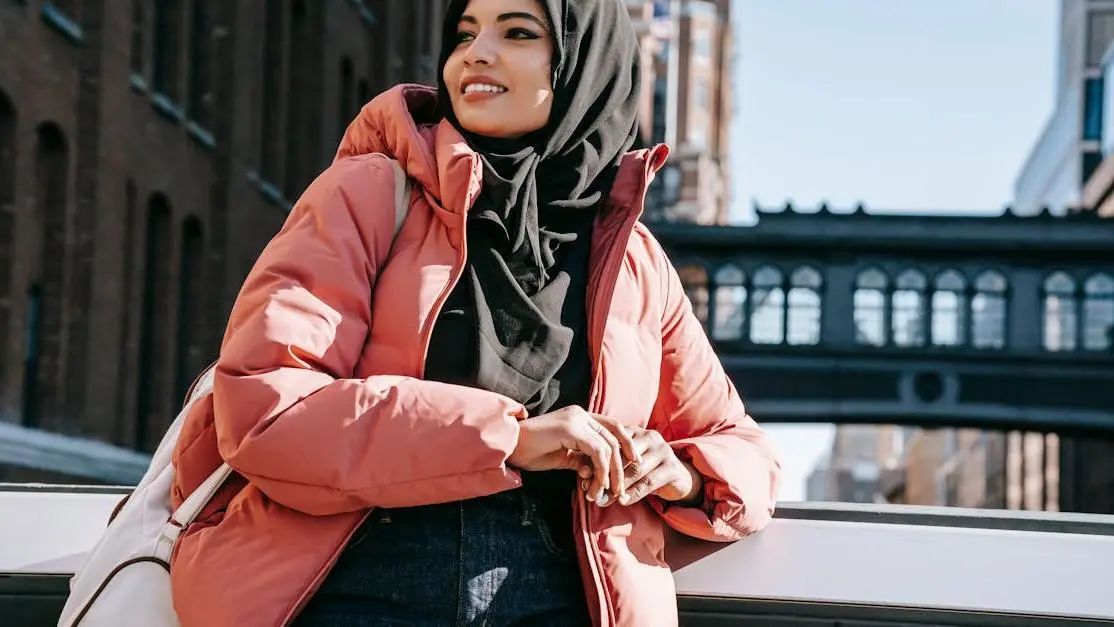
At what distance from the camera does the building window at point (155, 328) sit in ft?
67.1

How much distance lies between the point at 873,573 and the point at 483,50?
3.44 ft

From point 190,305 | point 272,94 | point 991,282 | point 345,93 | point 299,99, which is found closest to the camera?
point 190,305

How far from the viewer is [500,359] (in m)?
2.34

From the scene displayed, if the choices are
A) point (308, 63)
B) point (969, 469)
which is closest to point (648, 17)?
point (969, 469)

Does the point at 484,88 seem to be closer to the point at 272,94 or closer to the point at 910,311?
the point at 272,94

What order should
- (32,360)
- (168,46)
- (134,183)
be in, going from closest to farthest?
(32,360) < (134,183) < (168,46)

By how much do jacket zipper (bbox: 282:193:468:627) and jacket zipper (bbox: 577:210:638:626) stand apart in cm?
22

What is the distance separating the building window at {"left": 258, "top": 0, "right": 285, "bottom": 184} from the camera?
25500 mm

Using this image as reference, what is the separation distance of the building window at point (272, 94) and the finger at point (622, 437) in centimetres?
2357

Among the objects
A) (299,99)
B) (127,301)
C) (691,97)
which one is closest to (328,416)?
(127,301)

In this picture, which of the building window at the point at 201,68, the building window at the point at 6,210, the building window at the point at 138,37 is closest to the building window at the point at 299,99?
the building window at the point at 201,68

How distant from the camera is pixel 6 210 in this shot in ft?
52.6

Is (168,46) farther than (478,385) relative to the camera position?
Yes

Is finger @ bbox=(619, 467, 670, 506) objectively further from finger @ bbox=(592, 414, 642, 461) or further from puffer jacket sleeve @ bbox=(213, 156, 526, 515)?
puffer jacket sleeve @ bbox=(213, 156, 526, 515)
